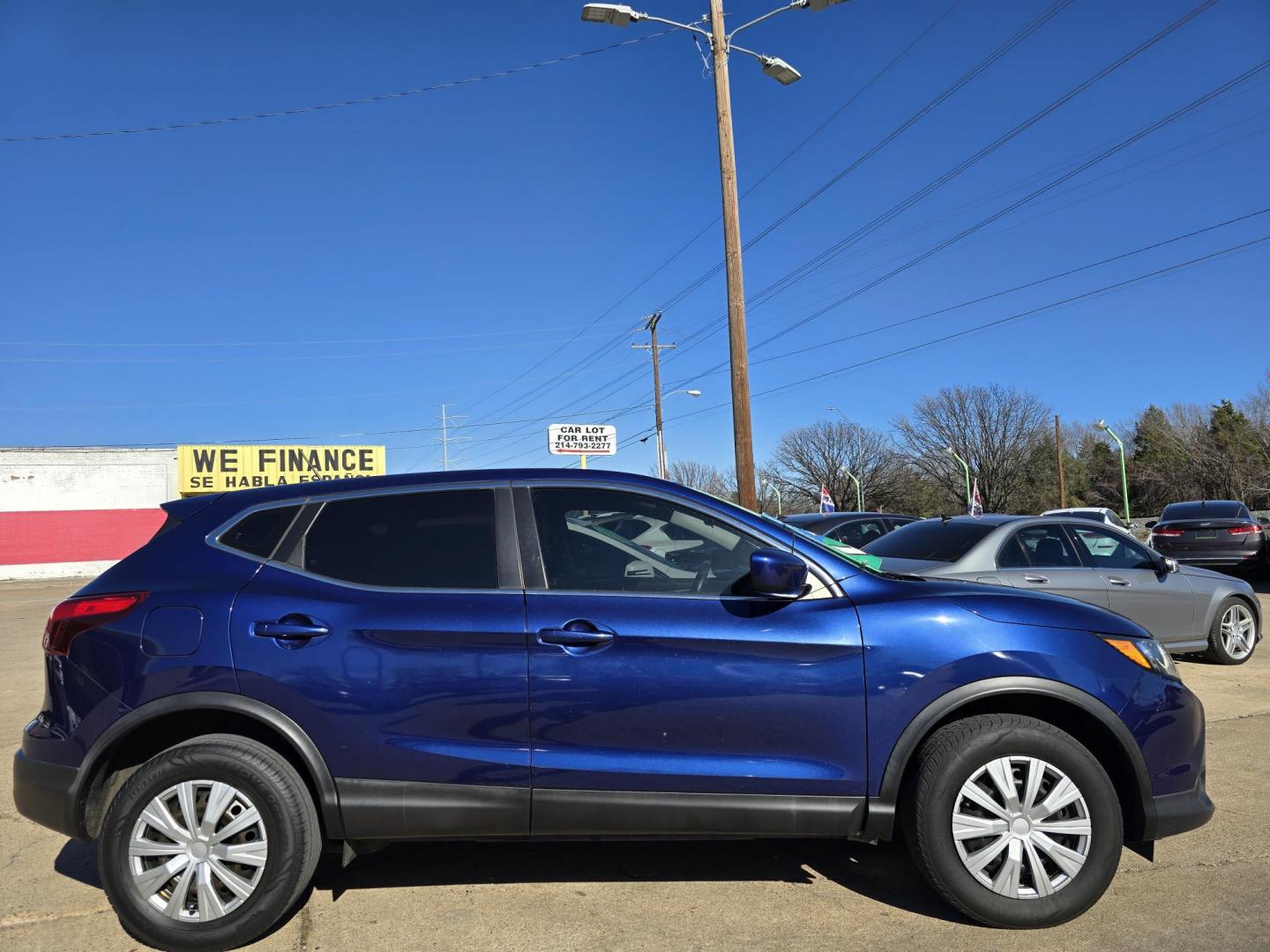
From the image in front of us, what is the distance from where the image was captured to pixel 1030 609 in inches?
133

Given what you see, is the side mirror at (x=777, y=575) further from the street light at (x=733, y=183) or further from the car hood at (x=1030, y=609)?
the street light at (x=733, y=183)

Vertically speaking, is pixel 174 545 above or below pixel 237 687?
above

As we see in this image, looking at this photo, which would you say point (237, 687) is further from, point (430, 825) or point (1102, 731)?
point (1102, 731)

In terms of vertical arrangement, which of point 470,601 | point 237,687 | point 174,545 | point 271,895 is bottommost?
point 271,895

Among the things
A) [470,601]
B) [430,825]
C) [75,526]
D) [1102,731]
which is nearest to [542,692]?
[470,601]

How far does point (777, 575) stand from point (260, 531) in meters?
2.07

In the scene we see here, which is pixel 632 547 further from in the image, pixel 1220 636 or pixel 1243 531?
pixel 1243 531

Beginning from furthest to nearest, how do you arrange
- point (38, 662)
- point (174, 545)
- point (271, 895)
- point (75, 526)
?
point (75, 526) → point (38, 662) → point (174, 545) → point (271, 895)

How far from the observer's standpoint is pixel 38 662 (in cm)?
1042

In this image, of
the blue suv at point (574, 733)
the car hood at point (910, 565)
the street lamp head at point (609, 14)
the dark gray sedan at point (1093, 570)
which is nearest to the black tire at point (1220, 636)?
the dark gray sedan at point (1093, 570)

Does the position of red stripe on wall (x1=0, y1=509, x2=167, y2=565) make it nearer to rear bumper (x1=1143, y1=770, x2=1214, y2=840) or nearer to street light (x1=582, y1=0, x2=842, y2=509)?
street light (x1=582, y1=0, x2=842, y2=509)

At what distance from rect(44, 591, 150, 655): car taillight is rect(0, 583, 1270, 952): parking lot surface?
1.14 metres

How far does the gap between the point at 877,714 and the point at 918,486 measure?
69.1 metres

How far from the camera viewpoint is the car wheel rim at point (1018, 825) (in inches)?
127
